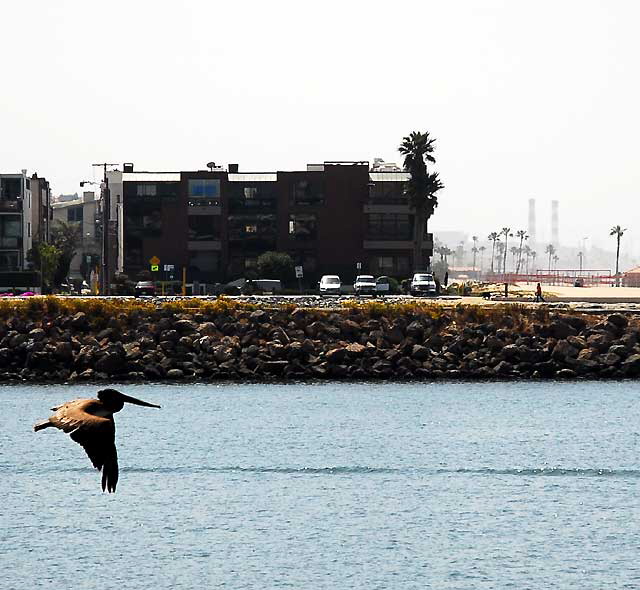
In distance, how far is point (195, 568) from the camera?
129ft

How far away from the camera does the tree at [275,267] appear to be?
509 ft

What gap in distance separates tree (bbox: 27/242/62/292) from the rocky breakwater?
230ft

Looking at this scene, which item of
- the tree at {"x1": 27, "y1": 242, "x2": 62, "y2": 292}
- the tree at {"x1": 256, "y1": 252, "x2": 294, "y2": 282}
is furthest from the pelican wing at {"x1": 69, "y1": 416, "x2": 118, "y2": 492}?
the tree at {"x1": 27, "y1": 242, "x2": 62, "y2": 292}

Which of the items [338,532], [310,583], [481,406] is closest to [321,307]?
[481,406]

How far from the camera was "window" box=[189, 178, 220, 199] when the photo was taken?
16462cm

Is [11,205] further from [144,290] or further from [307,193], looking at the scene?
[144,290]

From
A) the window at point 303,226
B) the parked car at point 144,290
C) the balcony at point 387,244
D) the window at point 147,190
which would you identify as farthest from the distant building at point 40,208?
the parked car at point 144,290

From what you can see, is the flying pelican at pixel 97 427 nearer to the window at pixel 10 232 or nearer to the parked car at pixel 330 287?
the parked car at pixel 330 287

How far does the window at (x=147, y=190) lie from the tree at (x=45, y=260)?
11.0 m

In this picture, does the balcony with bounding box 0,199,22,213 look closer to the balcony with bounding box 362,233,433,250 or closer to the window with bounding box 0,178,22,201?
the window with bounding box 0,178,22,201

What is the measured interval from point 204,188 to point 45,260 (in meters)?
18.8

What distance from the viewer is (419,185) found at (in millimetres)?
160750

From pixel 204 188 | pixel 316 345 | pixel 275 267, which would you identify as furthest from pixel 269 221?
pixel 316 345

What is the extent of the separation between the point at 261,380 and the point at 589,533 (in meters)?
38.9
